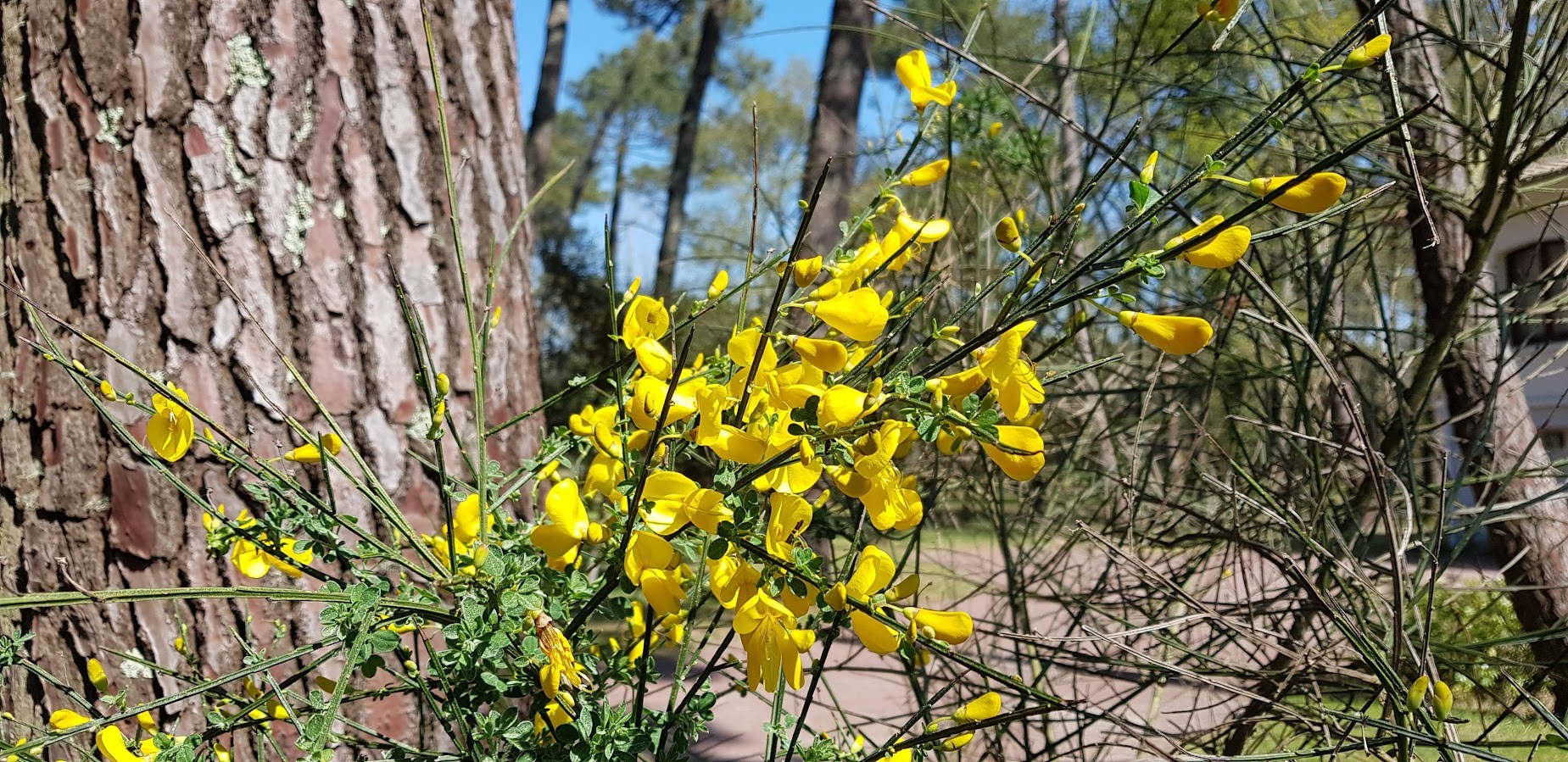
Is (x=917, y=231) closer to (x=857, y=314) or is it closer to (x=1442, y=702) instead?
(x=857, y=314)

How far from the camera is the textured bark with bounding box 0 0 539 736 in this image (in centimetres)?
134

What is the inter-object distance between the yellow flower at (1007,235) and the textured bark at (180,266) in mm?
994

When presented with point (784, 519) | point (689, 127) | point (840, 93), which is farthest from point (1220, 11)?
point (689, 127)

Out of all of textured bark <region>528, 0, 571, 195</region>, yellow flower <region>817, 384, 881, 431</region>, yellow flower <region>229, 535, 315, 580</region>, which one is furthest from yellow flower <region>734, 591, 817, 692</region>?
textured bark <region>528, 0, 571, 195</region>

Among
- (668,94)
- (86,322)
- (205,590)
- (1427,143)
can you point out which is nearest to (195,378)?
(86,322)

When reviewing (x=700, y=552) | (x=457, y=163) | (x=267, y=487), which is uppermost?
(x=457, y=163)

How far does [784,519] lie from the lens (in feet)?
2.16

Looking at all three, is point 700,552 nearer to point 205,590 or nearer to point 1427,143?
point 205,590

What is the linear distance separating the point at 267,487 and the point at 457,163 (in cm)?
85

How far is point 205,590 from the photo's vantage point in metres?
A: 0.63

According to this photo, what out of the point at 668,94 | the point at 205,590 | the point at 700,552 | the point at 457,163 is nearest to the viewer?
the point at 205,590

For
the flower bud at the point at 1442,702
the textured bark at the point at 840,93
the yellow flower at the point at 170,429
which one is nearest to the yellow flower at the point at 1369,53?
the flower bud at the point at 1442,702

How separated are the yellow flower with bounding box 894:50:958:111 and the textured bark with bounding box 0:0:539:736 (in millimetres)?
902

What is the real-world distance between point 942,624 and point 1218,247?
310 millimetres
